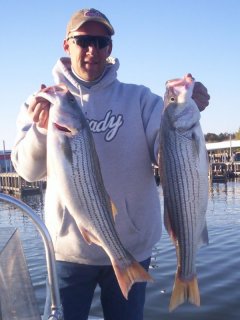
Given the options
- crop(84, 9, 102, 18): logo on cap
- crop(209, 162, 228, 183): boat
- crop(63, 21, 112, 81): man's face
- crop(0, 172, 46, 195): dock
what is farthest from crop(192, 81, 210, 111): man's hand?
crop(209, 162, 228, 183): boat

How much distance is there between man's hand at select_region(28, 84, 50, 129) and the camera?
3.21 metres

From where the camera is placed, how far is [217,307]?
29.4 ft

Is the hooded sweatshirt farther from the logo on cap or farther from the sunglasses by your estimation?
the logo on cap

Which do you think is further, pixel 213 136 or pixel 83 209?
pixel 213 136

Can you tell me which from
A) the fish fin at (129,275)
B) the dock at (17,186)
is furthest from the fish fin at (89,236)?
the dock at (17,186)

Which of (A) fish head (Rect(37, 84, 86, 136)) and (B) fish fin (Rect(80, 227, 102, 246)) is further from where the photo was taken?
(B) fish fin (Rect(80, 227, 102, 246))

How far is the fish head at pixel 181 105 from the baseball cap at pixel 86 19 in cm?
78

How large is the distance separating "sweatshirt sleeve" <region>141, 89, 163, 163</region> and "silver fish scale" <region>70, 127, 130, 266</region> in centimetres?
60

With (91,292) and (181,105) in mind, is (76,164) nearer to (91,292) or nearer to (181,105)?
(181,105)

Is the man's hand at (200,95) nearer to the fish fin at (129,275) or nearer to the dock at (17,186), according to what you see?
the fish fin at (129,275)

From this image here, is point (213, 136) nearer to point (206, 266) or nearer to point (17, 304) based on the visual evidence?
point (206, 266)

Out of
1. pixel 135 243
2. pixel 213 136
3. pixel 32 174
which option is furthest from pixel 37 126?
pixel 213 136

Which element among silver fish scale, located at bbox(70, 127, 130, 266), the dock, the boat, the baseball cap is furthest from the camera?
the boat

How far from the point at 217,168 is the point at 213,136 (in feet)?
159
